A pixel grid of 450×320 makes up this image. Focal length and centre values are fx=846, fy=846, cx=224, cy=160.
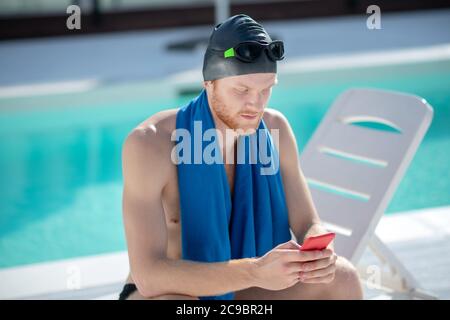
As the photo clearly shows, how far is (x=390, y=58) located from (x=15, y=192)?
360cm

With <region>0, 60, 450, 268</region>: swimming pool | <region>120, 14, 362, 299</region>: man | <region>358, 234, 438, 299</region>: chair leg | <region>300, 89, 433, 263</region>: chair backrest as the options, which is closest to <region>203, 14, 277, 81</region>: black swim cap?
<region>120, 14, 362, 299</region>: man

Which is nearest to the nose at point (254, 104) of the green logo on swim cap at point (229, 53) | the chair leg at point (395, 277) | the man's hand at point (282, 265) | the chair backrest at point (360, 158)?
the green logo on swim cap at point (229, 53)

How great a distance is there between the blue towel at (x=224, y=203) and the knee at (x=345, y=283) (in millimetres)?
197

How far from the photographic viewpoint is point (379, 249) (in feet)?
10.6

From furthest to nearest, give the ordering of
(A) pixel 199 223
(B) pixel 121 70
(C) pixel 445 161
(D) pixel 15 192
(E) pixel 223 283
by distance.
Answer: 1. (B) pixel 121 70
2. (C) pixel 445 161
3. (D) pixel 15 192
4. (A) pixel 199 223
5. (E) pixel 223 283

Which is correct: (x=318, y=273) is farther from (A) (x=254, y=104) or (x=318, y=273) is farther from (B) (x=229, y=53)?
(B) (x=229, y=53)

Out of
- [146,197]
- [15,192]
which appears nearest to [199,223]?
[146,197]

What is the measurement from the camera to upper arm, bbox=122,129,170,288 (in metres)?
2.23

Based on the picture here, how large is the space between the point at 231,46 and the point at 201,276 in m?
0.61

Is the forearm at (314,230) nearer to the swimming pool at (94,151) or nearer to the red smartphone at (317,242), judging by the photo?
the red smartphone at (317,242)

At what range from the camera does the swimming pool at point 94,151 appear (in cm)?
493

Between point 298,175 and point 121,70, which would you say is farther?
point 121,70

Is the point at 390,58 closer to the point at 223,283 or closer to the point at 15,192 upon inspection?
the point at 15,192

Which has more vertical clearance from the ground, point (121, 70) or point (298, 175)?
point (121, 70)
